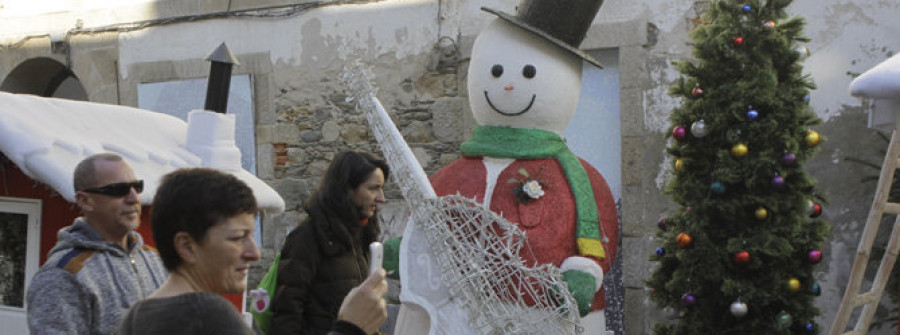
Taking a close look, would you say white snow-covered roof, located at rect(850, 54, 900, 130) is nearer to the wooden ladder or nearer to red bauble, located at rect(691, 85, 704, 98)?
the wooden ladder

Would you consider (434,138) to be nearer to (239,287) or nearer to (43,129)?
(43,129)

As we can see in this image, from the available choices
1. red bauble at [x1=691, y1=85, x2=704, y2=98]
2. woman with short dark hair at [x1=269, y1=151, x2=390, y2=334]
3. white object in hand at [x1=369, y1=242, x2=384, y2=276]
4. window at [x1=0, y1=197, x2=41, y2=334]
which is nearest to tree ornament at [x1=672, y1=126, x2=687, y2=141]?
red bauble at [x1=691, y1=85, x2=704, y2=98]

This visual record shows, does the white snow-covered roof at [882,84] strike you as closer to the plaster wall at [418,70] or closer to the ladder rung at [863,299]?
the ladder rung at [863,299]

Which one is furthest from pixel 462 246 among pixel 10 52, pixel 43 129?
pixel 10 52

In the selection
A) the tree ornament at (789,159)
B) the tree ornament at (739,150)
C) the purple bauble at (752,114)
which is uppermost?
the purple bauble at (752,114)

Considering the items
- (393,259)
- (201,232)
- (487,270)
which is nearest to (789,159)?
(487,270)

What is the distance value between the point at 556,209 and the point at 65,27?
21.1 ft

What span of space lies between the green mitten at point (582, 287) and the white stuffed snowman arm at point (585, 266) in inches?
1.4

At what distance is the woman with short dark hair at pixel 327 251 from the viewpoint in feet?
11.8

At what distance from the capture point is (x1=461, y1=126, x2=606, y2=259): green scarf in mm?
4500

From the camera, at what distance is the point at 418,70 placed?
7477 millimetres

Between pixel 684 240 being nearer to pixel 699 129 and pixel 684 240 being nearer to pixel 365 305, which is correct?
pixel 699 129

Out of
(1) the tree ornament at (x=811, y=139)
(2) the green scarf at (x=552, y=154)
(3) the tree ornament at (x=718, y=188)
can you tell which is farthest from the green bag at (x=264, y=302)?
(1) the tree ornament at (x=811, y=139)

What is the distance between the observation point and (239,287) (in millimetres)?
1991
